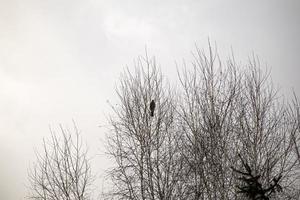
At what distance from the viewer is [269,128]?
9.94m

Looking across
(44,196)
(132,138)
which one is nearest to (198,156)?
(132,138)

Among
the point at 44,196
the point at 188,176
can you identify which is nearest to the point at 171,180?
the point at 188,176

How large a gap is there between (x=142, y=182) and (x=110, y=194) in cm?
113

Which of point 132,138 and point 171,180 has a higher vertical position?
point 132,138

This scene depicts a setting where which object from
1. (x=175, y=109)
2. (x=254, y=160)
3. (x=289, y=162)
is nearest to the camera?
(x=254, y=160)

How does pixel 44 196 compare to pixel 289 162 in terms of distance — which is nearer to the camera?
pixel 289 162

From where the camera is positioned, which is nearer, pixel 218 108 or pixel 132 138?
pixel 218 108

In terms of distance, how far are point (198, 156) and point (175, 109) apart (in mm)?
1958

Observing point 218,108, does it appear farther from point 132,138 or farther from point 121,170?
point 121,170

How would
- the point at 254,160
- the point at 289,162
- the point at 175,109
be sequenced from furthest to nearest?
the point at 175,109 < the point at 289,162 < the point at 254,160

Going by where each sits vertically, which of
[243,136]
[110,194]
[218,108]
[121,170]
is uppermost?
[218,108]

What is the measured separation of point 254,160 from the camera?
9.12 m

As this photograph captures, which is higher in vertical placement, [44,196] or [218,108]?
[218,108]

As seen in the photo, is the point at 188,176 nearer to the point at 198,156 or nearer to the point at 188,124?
the point at 198,156
